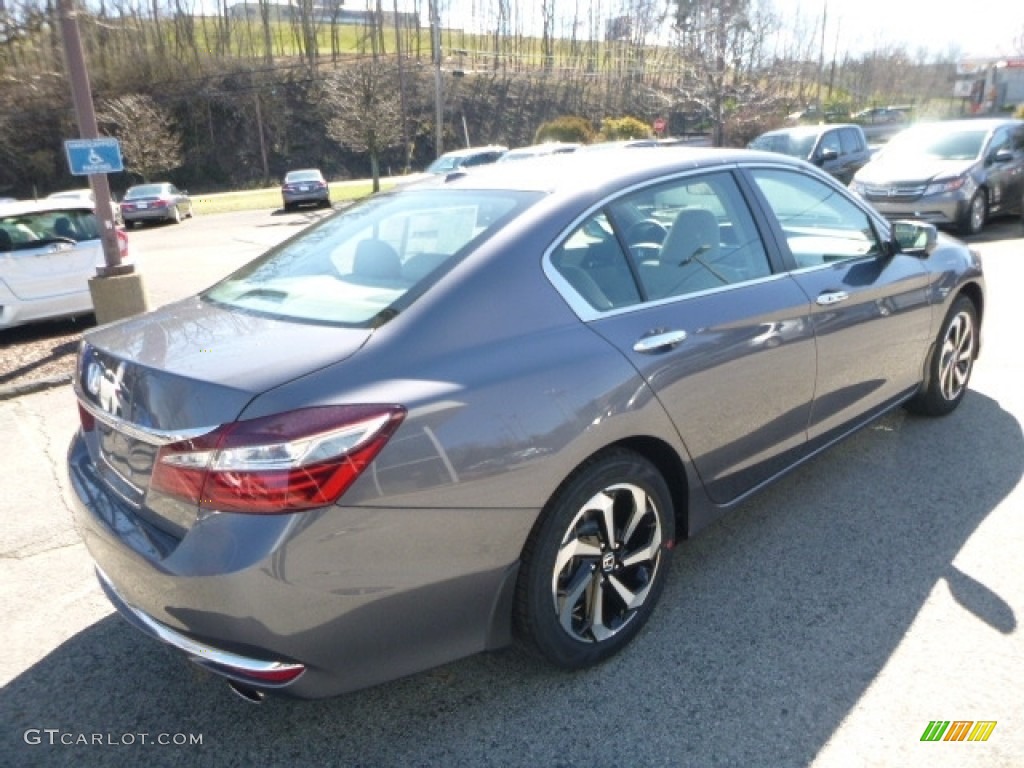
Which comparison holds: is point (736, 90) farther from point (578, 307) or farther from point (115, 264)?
point (578, 307)

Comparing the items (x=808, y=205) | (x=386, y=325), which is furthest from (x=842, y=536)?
(x=386, y=325)

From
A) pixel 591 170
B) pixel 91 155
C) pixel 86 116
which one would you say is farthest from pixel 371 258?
pixel 86 116

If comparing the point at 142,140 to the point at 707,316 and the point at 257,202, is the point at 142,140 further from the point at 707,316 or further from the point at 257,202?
the point at 707,316

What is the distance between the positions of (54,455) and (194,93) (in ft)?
183

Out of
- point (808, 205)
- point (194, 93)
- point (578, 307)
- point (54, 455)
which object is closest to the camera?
point (578, 307)

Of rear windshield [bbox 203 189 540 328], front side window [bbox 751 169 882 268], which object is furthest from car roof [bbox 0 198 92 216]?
front side window [bbox 751 169 882 268]

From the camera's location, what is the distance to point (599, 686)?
99.8 inches

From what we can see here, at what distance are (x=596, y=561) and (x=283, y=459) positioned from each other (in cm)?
115

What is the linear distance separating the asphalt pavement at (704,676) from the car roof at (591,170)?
1600mm

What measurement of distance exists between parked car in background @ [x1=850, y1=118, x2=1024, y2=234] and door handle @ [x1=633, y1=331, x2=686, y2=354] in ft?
34.3

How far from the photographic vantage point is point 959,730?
90.7 inches

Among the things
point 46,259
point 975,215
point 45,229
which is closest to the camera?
point 46,259

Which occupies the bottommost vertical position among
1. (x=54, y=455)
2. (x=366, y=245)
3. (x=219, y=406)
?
(x=54, y=455)

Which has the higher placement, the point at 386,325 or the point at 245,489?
the point at 386,325
